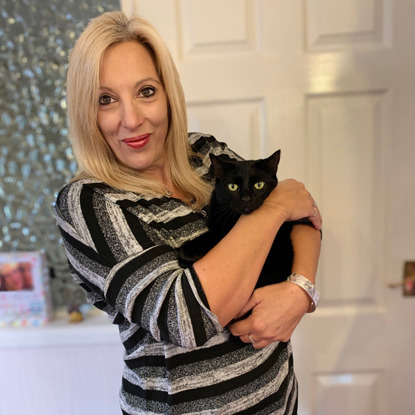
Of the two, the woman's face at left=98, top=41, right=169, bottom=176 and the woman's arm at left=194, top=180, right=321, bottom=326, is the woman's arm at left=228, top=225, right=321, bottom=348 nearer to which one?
the woman's arm at left=194, top=180, right=321, bottom=326

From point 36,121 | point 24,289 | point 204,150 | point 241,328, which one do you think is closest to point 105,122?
point 204,150

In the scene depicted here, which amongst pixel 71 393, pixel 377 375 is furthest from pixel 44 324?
pixel 377 375

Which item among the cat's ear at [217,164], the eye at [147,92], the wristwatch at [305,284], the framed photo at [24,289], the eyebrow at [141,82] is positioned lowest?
the framed photo at [24,289]

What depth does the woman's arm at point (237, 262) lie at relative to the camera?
2.12ft

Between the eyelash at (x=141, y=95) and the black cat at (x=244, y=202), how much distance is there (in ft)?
0.64

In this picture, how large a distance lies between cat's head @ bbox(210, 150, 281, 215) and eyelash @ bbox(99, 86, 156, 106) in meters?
0.20

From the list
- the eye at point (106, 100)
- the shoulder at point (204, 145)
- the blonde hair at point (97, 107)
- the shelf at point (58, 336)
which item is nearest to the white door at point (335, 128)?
the shoulder at point (204, 145)

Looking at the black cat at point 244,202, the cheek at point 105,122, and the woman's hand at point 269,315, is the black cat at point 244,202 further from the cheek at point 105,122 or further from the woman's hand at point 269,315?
the cheek at point 105,122

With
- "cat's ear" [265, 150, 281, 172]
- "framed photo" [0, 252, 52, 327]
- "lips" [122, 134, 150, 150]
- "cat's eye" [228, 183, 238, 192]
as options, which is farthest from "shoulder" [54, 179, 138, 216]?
"framed photo" [0, 252, 52, 327]

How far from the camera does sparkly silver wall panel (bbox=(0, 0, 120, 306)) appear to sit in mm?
1302

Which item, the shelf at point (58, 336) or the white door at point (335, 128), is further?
the shelf at point (58, 336)

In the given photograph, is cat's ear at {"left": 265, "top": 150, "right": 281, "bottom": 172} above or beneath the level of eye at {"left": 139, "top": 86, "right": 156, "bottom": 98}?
beneath

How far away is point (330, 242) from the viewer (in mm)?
1298

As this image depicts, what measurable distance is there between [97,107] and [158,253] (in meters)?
0.34
